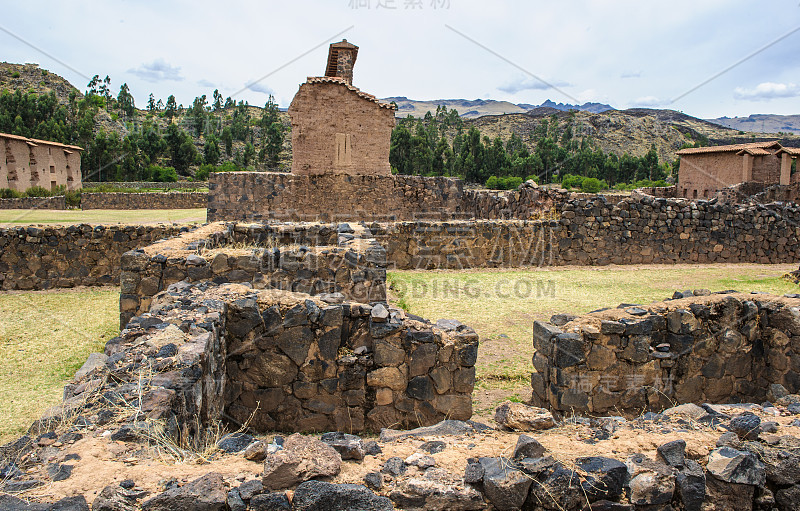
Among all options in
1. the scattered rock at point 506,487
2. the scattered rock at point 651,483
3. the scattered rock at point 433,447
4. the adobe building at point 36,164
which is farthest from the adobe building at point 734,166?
the adobe building at point 36,164

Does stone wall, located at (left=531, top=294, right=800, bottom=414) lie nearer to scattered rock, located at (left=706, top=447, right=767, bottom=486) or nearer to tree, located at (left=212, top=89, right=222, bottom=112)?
scattered rock, located at (left=706, top=447, right=767, bottom=486)

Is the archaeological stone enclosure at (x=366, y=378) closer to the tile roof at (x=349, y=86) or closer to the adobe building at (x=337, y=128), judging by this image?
the adobe building at (x=337, y=128)

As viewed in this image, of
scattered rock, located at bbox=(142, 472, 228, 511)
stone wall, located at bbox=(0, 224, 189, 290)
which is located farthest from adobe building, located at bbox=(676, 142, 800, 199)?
scattered rock, located at bbox=(142, 472, 228, 511)

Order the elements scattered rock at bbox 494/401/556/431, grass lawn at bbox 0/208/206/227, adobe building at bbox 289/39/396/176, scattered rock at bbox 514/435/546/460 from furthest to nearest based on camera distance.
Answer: grass lawn at bbox 0/208/206/227 < adobe building at bbox 289/39/396/176 < scattered rock at bbox 494/401/556/431 < scattered rock at bbox 514/435/546/460

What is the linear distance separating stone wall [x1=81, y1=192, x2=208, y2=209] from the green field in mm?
21833

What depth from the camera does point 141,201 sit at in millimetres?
30875

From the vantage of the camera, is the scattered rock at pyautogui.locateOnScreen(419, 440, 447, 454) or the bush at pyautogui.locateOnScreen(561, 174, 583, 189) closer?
the scattered rock at pyautogui.locateOnScreen(419, 440, 447, 454)

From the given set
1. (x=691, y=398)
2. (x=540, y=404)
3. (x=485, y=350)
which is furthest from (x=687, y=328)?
(x=485, y=350)

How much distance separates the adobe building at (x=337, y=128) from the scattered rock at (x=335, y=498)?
15.7 meters

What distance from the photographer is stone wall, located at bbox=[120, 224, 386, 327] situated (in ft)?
21.3

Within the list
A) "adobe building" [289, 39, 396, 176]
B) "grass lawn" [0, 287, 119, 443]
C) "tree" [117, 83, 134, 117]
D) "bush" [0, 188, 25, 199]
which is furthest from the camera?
"tree" [117, 83, 134, 117]

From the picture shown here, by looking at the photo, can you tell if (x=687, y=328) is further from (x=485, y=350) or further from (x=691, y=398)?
(x=485, y=350)

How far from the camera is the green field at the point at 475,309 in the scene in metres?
5.97

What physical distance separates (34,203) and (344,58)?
1944cm
